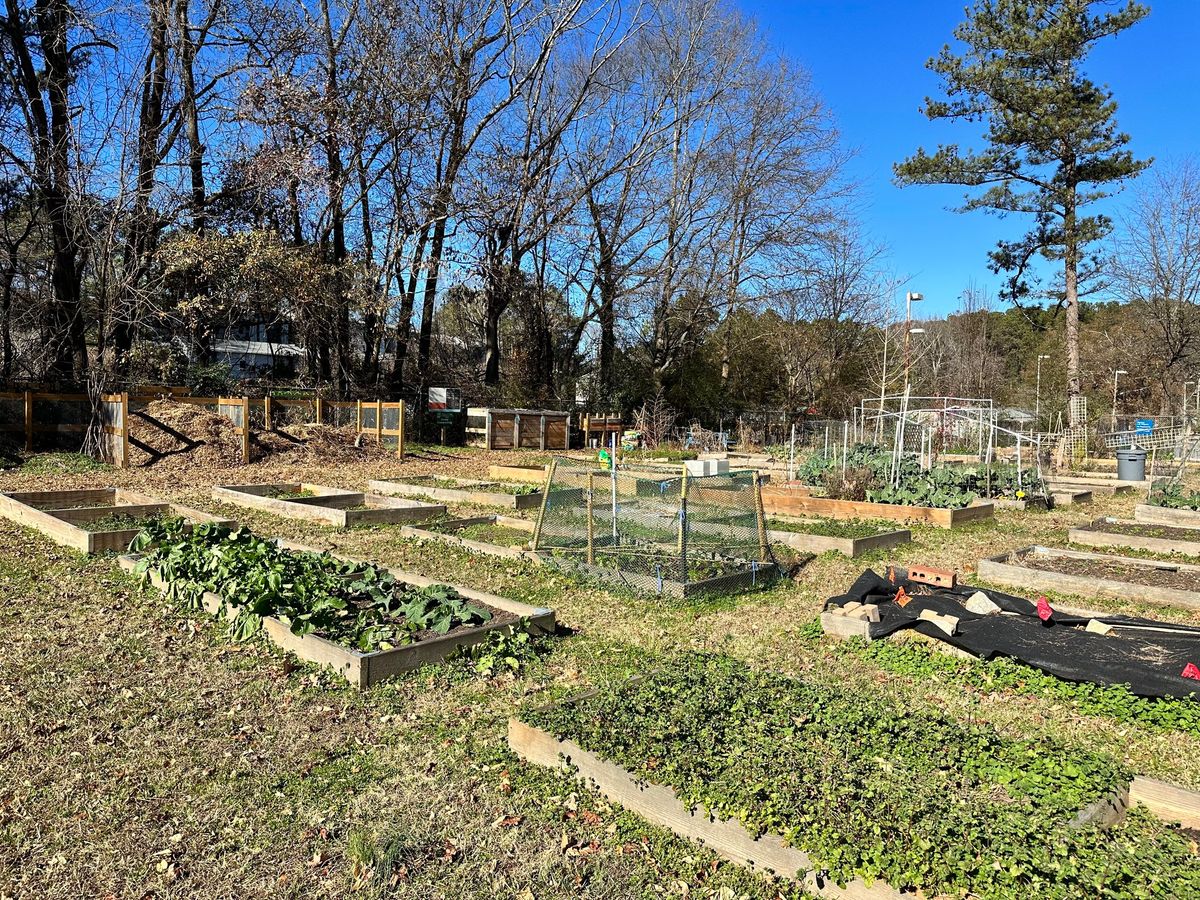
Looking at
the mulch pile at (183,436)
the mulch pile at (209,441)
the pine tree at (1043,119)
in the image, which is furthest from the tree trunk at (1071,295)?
the mulch pile at (183,436)

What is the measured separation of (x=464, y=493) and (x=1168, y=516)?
34.6ft

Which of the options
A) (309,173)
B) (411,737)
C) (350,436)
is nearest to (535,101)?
(309,173)

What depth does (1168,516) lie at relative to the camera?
39.1 feet

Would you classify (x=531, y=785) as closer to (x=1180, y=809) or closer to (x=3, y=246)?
(x=1180, y=809)

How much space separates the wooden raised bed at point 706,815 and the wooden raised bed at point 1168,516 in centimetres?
998

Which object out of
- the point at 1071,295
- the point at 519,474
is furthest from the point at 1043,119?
the point at 519,474

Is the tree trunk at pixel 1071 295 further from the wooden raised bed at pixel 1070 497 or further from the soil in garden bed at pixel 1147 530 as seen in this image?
the soil in garden bed at pixel 1147 530

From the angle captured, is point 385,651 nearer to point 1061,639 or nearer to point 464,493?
point 1061,639

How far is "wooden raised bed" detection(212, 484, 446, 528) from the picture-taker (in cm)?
1083

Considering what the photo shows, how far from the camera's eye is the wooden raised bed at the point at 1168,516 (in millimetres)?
11578

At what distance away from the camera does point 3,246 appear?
19391 millimetres

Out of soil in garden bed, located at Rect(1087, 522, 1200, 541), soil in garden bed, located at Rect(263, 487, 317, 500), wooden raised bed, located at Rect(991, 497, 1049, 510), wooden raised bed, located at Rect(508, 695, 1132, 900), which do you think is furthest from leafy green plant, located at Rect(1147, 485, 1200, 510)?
soil in garden bed, located at Rect(263, 487, 317, 500)

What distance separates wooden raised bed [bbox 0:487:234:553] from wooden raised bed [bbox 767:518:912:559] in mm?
6472

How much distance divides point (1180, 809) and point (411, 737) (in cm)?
352
